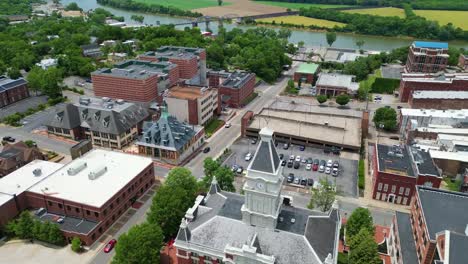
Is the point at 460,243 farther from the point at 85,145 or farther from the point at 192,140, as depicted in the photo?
the point at 85,145

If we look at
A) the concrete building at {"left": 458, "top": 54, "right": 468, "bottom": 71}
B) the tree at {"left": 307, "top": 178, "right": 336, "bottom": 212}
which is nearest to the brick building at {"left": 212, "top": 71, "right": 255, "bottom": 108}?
the tree at {"left": 307, "top": 178, "right": 336, "bottom": 212}

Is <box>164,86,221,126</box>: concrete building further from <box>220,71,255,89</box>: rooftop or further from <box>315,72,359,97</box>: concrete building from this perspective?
<box>315,72,359,97</box>: concrete building

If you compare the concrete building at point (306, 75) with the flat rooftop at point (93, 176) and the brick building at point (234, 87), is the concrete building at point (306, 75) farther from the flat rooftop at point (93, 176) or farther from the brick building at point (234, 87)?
the flat rooftop at point (93, 176)

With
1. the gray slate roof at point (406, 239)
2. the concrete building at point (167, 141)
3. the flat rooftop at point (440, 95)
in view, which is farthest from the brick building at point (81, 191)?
the flat rooftop at point (440, 95)

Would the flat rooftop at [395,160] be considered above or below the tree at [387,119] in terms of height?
above

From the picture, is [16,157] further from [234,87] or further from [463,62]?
[463,62]

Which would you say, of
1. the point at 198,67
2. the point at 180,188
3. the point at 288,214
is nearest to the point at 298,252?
the point at 288,214

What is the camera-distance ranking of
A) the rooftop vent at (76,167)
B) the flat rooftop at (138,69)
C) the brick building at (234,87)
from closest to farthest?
the rooftop vent at (76,167) < the flat rooftop at (138,69) < the brick building at (234,87)
